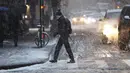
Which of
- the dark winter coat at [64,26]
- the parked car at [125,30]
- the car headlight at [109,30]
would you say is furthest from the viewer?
the car headlight at [109,30]

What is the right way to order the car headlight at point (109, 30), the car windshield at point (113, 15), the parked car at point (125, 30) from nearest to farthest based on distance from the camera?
the parked car at point (125, 30) → the car headlight at point (109, 30) → the car windshield at point (113, 15)

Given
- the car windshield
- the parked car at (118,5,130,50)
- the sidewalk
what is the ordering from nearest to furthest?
the sidewalk → the parked car at (118,5,130,50) → the car windshield

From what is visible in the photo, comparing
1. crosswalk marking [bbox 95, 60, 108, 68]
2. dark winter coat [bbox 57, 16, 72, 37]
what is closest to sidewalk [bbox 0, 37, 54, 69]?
dark winter coat [bbox 57, 16, 72, 37]

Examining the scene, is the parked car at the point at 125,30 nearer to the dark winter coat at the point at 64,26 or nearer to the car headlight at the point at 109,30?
the car headlight at the point at 109,30

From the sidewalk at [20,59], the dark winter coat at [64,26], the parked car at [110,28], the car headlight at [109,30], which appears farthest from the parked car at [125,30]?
the dark winter coat at [64,26]

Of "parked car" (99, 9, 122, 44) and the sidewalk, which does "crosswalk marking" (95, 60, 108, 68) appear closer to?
the sidewalk

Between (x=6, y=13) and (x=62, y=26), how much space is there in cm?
1135

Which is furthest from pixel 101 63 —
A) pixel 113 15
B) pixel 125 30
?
pixel 113 15

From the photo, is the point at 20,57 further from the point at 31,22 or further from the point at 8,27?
the point at 31,22

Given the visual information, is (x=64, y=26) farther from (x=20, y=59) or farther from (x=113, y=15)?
(x=113, y=15)

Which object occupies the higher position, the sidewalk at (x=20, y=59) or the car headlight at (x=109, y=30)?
the sidewalk at (x=20, y=59)

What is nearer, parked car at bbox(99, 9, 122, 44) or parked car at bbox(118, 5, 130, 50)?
parked car at bbox(118, 5, 130, 50)

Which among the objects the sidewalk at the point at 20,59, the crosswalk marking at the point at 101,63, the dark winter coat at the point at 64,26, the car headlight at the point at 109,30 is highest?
the dark winter coat at the point at 64,26

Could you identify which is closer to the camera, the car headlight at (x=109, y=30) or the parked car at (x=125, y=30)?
the parked car at (x=125, y=30)
